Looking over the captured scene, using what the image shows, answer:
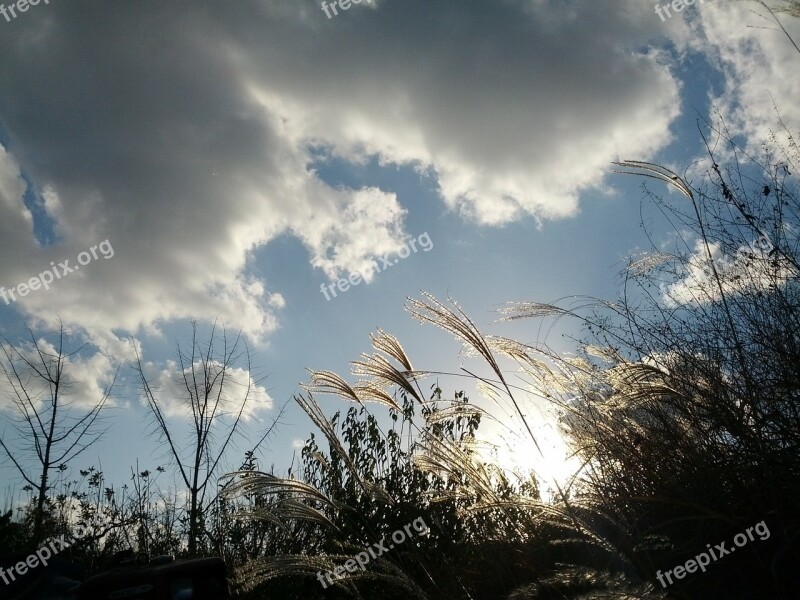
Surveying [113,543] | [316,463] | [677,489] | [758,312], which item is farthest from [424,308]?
[113,543]

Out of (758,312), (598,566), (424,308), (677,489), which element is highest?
(424,308)

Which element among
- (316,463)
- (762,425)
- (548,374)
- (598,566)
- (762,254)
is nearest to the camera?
(762,425)

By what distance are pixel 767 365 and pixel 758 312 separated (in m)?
0.52

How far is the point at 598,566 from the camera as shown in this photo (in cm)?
260

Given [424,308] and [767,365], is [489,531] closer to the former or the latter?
[424,308]

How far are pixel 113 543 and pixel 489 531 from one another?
5939mm

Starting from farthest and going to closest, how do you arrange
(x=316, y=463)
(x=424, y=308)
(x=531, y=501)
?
1. (x=316, y=463)
2. (x=424, y=308)
3. (x=531, y=501)

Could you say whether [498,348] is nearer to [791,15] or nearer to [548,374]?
[548,374]

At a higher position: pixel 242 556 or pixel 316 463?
pixel 316 463

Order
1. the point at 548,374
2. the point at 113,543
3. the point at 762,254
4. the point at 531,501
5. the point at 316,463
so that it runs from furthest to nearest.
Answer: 1. the point at 113,543
2. the point at 316,463
3. the point at 762,254
4. the point at 548,374
5. the point at 531,501

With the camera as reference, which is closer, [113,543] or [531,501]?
[531,501]

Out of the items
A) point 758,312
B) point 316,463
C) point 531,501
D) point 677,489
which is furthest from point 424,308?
A: point 316,463

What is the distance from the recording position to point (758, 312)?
3.19 meters

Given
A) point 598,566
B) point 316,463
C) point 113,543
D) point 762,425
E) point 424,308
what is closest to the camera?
point 762,425
